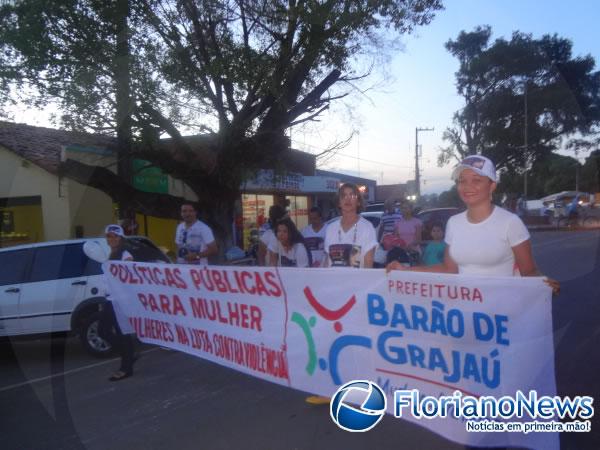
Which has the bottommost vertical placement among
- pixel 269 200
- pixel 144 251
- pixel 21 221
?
pixel 144 251

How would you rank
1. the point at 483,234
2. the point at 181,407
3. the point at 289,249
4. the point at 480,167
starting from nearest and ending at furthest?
the point at 483,234 → the point at 480,167 → the point at 181,407 → the point at 289,249

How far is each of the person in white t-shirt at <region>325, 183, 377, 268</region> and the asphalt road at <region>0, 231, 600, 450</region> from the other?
1.34 metres

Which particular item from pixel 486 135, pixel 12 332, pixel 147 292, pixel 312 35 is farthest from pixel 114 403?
pixel 486 135

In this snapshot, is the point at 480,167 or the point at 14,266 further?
the point at 14,266

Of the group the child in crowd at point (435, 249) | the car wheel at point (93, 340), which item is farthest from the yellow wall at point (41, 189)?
the child in crowd at point (435, 249)

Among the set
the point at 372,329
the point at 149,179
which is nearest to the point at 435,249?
the point at 372,329

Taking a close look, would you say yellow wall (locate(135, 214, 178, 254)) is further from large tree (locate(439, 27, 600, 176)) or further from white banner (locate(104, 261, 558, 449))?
large tree (locate(439, 27, 600, 176))

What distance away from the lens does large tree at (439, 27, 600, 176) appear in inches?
1346

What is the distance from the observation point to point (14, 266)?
296 inches

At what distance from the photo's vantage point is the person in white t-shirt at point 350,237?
461 cm

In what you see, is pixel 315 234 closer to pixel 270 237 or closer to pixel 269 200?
pixel 270 237

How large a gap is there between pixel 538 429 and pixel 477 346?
55cm

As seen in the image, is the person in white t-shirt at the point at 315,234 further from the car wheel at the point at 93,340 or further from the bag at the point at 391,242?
the car wheel at the point at 93,340

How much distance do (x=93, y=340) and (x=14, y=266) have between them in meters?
1.52
